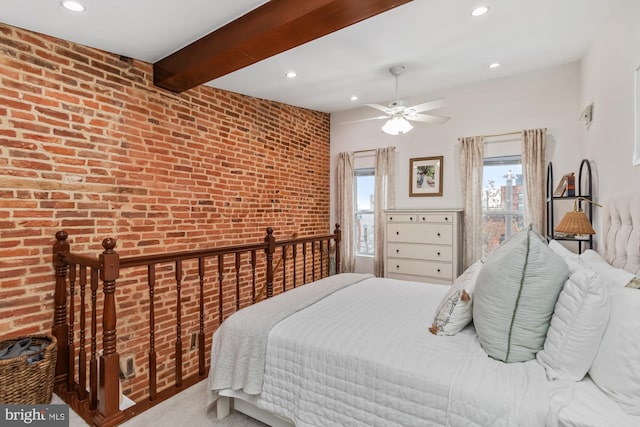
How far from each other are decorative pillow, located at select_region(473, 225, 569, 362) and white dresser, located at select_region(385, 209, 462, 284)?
254 centimetres

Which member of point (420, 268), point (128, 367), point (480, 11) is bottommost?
point (128, 367)

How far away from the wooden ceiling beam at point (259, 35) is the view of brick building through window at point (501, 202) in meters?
2.79

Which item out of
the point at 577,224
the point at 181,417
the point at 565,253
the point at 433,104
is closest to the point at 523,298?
the point at 565,253

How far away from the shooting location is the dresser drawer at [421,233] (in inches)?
151

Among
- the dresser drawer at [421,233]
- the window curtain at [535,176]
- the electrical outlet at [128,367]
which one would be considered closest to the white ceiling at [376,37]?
the window curtain at [535,176]

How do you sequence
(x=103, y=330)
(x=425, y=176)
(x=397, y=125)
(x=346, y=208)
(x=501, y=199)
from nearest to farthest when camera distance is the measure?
1. (x=103, y=330)
2. (x=397, y=125)
3. (x=501, y=199)
4. (x=425, y=176)
5. (x=346, y=208)

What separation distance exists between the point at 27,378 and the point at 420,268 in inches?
142

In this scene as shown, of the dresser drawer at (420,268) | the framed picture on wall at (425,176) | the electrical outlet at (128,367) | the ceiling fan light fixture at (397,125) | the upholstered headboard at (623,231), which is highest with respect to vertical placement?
the ceiling fan light fixture at (397,125)

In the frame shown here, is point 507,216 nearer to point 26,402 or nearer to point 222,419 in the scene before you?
point 222,419

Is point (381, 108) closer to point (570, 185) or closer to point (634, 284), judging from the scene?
point (570, 185)

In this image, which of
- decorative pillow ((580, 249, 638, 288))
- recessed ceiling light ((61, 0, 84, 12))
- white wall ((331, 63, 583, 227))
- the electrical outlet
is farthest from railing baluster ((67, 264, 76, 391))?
white wall ((331, 63, 583, 227))

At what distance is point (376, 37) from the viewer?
2.76m

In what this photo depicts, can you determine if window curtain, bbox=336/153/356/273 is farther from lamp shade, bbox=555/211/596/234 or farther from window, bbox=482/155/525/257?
lamp shade, bbox=555/211/596/234

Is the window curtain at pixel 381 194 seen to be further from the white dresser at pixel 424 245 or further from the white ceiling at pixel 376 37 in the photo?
the white ceiling at pixel 376 37
